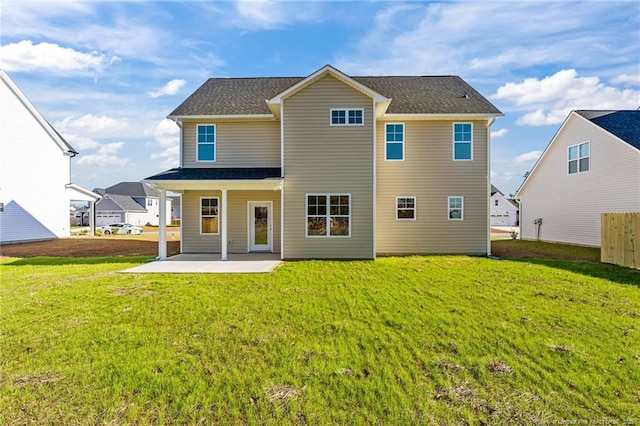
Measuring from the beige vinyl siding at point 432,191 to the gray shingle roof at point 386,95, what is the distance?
2.50 ft

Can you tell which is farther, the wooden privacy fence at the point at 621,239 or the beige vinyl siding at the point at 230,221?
the beige vinyl siding at the point at 230,221

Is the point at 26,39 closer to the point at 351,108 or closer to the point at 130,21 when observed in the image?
the point at 130,21

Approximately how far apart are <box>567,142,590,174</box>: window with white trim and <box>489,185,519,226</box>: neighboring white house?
106 feet

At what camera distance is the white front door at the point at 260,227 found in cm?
1491

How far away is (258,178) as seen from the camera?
13.0 m

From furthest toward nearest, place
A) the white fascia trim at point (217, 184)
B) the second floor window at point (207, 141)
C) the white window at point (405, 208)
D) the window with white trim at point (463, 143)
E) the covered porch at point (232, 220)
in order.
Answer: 1. the second floor window at point (207, 141)
2. the covered porch at point (232, 220)
3. the white window at point (405, 208)
4. the window with white trim at point (463, 143)
5. the white fascia trim at point (217, 184)

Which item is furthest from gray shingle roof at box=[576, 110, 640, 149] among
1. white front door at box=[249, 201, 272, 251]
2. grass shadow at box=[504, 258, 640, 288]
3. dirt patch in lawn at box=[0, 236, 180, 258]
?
dirt patch in lawn at box=[0, 236, 180, 258]

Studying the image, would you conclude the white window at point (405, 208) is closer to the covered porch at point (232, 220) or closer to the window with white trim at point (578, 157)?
the covered porch at point (232, 220)

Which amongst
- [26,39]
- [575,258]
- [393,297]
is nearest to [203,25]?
[26,39]

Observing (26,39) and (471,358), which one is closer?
(471,358)

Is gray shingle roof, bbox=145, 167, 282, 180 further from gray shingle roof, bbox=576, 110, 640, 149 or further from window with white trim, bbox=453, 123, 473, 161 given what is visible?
gray shingle roof, bbox=576, 110, 640, 149

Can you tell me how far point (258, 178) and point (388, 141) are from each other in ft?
19.5

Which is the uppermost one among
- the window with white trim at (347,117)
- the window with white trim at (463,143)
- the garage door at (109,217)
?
the window with white trim at (347,117)

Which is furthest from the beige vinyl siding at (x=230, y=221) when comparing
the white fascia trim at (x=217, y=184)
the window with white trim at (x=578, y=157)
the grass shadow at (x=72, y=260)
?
the window with white trim at (x=578, y=157)
